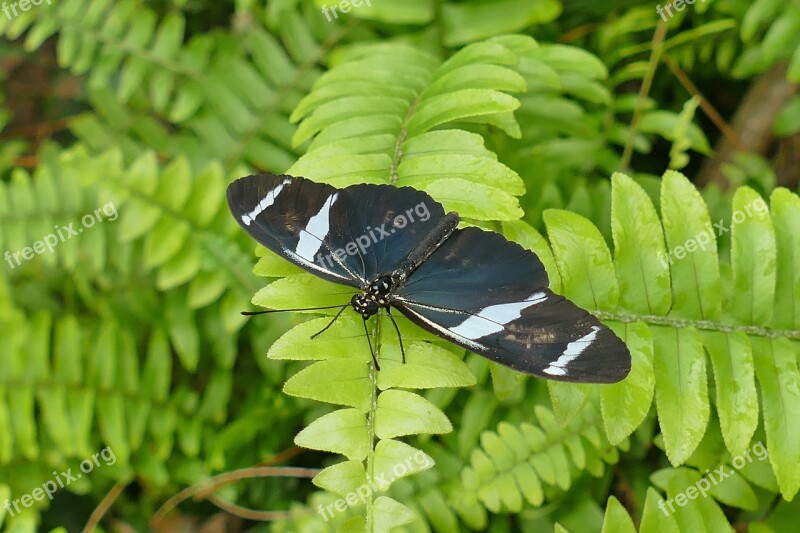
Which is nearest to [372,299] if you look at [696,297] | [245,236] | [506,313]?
[506,313]

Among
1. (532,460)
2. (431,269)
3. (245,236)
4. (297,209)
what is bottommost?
(532,460)

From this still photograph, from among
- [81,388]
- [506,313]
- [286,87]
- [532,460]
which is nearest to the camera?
[506,313]

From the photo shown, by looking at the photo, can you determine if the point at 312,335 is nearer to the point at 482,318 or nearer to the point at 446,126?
the point at 482,318

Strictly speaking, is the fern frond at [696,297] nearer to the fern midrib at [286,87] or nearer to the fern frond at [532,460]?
the fern frond at [532,460]

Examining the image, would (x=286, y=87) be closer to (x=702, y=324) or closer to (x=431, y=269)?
(x=431, y=269)

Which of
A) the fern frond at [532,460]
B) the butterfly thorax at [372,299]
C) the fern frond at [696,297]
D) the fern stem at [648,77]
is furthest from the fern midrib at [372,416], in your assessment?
the fern stem at [648,77]

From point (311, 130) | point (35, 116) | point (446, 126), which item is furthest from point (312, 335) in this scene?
point (35, 116)

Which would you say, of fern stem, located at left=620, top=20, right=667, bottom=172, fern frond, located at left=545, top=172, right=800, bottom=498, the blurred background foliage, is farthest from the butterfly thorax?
fern stem, located at left=620, top=20, right=667, bottom=172
